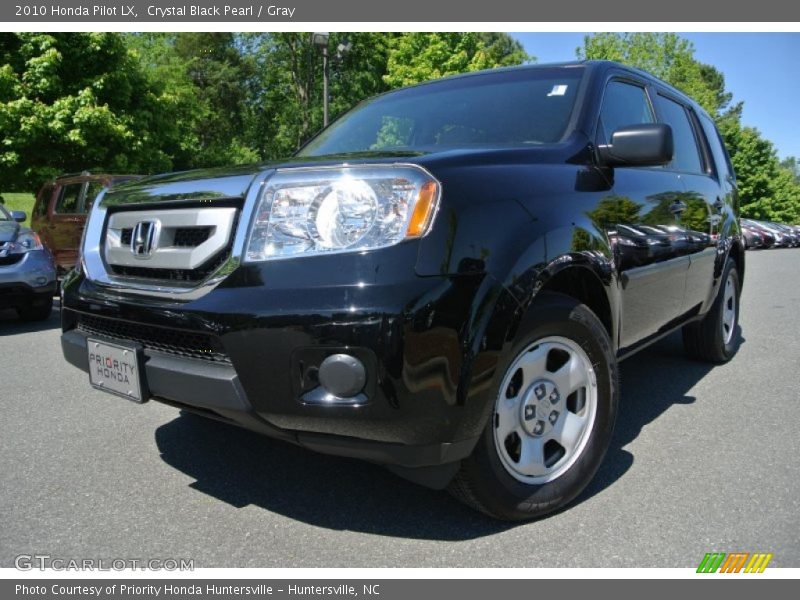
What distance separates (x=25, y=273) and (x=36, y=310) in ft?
2.07

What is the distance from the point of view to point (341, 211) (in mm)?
1990

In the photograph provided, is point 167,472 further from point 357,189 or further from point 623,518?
point 623,518

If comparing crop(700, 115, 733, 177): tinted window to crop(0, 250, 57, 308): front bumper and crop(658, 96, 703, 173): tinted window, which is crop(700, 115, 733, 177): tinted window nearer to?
crop(658, 96, 703, 173): tinted window

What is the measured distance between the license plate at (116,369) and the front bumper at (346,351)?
0.23 m

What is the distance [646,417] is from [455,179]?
2197 mm

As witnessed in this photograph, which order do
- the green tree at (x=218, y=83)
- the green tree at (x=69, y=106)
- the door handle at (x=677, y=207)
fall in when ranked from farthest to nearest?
the green tree at (x=218, y=83) → the green tree at (x=69, y=106) → the door handle at (x=677, y=207)

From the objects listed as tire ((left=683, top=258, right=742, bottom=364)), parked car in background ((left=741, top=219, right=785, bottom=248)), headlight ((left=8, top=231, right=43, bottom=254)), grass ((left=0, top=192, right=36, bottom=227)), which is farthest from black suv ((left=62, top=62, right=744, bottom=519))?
parked car in background ((left=741, top=219, right=785, bottom=248))

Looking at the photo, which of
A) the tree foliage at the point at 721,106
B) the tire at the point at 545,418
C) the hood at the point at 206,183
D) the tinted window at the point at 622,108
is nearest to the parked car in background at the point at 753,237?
the tree foliage at the point at 721,106

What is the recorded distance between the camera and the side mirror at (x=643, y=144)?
258 cm

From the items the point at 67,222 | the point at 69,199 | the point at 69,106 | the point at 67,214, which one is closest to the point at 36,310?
the point at 67,222

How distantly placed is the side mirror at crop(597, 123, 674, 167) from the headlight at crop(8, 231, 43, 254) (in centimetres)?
609

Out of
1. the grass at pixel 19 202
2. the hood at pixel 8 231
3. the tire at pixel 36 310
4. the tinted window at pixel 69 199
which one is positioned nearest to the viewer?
the hood at pixel 8 231

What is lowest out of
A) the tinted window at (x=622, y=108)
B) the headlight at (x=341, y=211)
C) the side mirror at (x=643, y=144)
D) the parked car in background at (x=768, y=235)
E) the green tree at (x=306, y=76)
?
the parked car in background at (x=768, y=235)

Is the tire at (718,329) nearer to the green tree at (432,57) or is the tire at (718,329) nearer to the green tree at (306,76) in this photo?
the green tree at (432,57)
